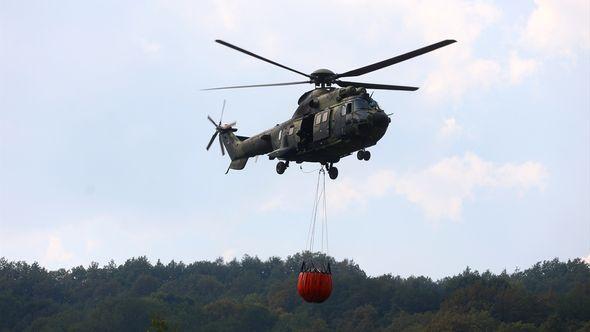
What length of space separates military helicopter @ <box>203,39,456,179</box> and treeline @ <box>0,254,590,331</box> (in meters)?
68.5

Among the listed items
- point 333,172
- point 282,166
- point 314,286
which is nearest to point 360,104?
point 333,172

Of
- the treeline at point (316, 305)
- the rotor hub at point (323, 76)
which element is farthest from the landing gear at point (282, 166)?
the treeline at point (316, 305)

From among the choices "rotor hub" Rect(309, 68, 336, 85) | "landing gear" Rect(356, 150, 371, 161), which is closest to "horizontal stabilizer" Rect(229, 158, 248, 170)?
"rotor hub" Rect(309, 68, 336, 85)

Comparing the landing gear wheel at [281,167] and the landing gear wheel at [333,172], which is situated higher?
the landing gear wheel at [281,167]

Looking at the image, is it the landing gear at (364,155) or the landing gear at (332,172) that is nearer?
the landing gear at (364,155)

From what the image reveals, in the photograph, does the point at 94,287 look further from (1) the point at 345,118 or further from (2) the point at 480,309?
(1) the point at 345,118

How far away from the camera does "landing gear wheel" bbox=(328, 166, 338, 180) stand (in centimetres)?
4725

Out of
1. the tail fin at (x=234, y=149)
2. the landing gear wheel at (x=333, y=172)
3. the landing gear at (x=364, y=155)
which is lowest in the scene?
the landing gear at (x=364, y=155)

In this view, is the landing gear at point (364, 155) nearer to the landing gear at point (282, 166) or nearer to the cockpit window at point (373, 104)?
the cockpit window at point (373, 104)

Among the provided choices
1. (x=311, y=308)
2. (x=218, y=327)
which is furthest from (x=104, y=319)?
(x=311, y=308)

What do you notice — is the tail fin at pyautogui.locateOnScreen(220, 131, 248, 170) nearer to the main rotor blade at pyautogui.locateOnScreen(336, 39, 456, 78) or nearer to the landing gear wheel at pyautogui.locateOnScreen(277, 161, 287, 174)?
the landing gear wheel at pyautogui.locateOnScreen(277, 161, 287, 174)

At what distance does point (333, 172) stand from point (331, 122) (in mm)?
3007

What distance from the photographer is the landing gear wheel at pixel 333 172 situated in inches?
1860

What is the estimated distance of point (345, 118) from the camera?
44.3 meters
